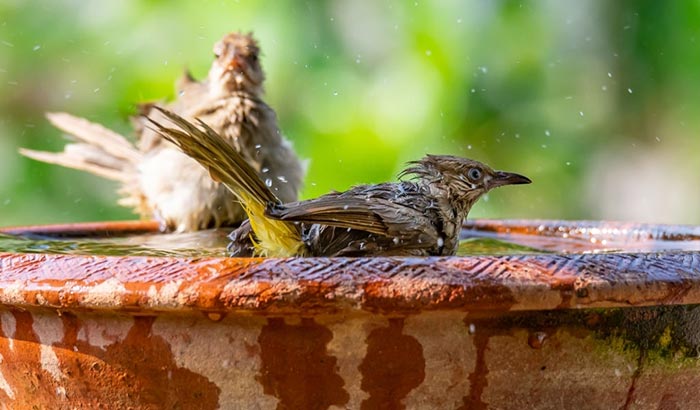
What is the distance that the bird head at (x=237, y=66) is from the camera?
5.29 m

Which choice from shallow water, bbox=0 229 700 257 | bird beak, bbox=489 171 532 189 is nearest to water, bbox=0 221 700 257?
shallow water, bbox=0 229 700 257

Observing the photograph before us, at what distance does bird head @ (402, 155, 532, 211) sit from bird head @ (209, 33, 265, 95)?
9.61ft

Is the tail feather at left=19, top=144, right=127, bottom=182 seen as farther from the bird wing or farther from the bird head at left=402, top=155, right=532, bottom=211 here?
the bird wing

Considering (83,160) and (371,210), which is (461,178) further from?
(83,160)

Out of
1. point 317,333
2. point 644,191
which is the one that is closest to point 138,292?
point 317,333

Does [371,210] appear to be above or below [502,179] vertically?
below

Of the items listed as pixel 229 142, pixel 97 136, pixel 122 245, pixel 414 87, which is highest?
pixel 414 87

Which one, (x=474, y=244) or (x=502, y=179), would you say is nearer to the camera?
(x=502, y=179)

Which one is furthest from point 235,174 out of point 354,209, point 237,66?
point 237,66

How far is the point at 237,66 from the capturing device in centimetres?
529

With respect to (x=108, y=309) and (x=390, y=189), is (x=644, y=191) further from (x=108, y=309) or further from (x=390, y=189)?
(x=108, y=309)

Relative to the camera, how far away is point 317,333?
174 cm

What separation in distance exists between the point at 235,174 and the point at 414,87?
4.43 m

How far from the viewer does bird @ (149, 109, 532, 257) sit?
2090 mm
